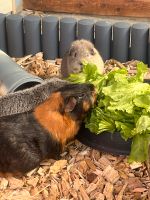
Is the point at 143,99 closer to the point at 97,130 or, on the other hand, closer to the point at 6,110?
the point at 97,130

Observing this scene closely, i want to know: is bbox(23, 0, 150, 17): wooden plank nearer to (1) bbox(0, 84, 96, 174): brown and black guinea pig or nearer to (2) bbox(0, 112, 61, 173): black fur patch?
(1) bbox(0, 84, 96, 174): brown and black guinea pig


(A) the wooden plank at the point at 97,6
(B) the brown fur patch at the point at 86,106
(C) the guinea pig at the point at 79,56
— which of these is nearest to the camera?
(B) the brown fur patch at the point at 86,106

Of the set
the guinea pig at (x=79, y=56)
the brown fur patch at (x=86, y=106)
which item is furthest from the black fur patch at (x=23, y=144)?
the guinea pig at (x=79, y=56)

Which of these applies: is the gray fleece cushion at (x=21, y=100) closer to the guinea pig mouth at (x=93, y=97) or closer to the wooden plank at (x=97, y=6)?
the guinea pig mouth at (x=93, y=97)

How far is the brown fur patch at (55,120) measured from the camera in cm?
411

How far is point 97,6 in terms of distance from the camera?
28.1 ft

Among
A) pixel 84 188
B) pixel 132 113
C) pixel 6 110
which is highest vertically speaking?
pixel 132 113

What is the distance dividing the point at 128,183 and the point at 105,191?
0.22 meters

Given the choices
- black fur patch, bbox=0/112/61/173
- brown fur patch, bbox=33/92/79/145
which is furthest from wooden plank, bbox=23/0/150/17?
black fur patch, bbox=0/112/61/173

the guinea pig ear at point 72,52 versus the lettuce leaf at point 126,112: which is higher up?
the lettuce leaf at point 126,112

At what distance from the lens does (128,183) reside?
4047 mm

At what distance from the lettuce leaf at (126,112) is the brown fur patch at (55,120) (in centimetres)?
20

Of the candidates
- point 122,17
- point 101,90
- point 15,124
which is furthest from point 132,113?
point 122,17

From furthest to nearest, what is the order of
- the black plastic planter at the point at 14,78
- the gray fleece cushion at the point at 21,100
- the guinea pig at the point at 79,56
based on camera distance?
the guinea pig at the point at 79,56, the black plastic planter at the point at 14,78, the gray fleece cushion at the point at 21,100
